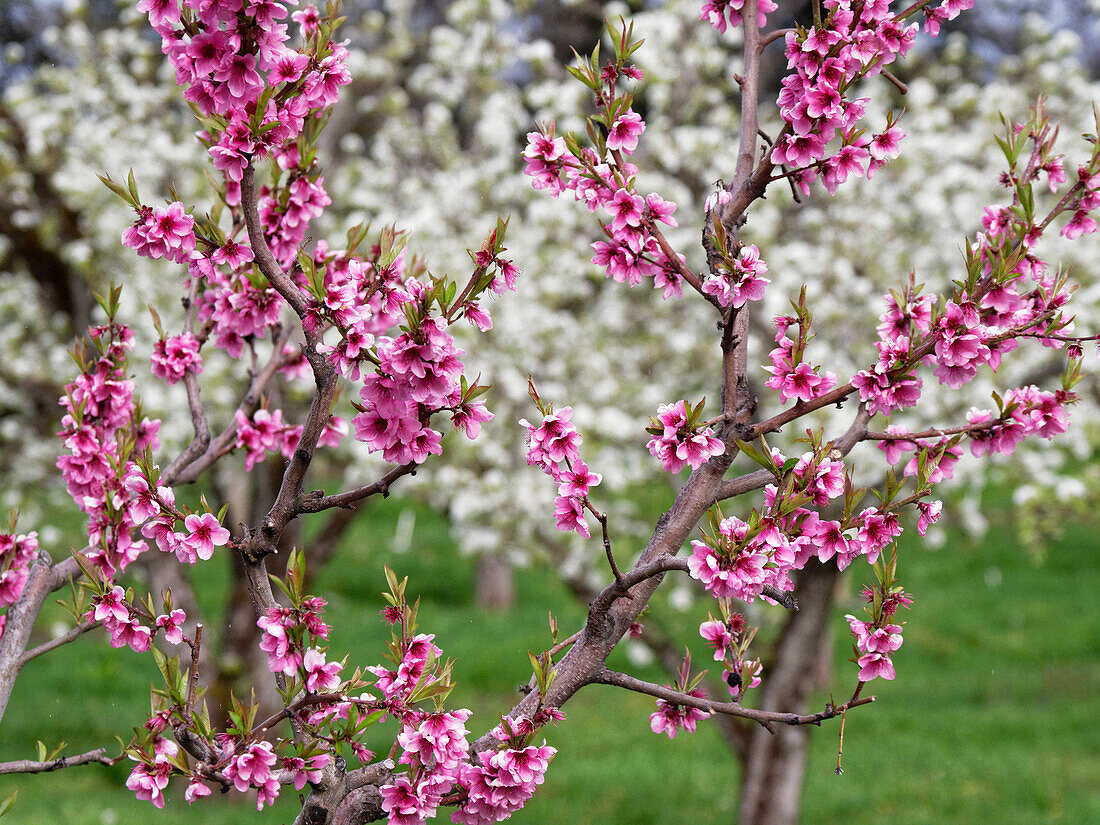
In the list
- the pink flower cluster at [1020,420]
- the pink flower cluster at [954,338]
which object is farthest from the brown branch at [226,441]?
the pink flower cluster at [1020,420]

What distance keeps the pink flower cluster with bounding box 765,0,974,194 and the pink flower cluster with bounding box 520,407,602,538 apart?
0.75 metres

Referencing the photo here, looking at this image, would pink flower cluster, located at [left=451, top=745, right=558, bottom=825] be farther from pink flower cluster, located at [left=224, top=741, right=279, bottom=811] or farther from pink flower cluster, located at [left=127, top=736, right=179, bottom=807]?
pink flower cluster, located at [left=127, top=736, right=179, bottom=807]

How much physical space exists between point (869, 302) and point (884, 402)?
19.2 feet

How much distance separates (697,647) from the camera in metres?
11.8

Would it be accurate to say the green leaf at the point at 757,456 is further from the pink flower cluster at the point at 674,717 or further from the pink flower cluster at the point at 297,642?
the pink flower cluster at the point at 297,642

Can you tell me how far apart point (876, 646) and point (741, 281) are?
2.60ft

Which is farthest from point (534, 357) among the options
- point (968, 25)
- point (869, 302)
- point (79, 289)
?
point (968, 25)

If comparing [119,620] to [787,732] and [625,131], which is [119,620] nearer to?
[625,131]

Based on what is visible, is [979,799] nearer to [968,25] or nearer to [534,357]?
[534,357]

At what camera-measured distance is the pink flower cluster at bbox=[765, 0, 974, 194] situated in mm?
2154

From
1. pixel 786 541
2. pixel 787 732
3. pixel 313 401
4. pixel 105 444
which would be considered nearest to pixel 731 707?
pixel 786 541

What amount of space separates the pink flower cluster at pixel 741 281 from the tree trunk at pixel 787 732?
14.0ft

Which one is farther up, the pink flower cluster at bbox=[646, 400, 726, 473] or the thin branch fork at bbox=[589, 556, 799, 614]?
the pink flower cluster at bbox=[646, 400, 726, 473]

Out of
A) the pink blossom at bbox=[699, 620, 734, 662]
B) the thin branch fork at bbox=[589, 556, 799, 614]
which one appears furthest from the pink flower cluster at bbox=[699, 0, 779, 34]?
the pink blossom at bbox=[699, 620, 734, 662]
